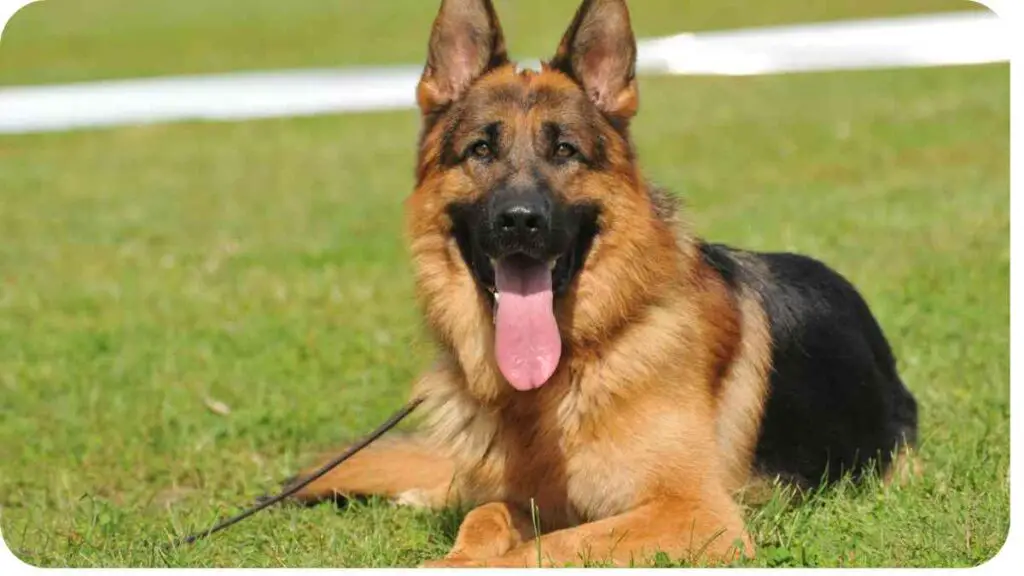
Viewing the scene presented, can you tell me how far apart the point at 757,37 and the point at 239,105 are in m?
9.10

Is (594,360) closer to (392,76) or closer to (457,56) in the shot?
(457,56)

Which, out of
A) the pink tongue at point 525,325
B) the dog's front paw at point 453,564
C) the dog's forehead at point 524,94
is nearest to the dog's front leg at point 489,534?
the dog's front paw at point 453,564

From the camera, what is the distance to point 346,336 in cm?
931

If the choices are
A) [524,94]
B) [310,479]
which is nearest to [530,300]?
[524,94]

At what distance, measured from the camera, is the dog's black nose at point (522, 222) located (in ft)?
16.7

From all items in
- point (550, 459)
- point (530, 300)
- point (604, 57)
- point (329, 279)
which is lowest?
point (329, 279)

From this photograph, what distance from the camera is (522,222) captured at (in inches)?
201

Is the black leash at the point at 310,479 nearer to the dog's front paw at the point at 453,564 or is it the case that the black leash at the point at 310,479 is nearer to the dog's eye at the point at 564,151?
the dog's front paw at the point at 453,564

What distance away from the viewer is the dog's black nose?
16.7 ft

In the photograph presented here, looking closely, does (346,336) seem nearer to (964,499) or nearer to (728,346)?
(728,346)

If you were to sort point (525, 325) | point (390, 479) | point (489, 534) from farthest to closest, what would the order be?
point (390, 479)
point (525, 325)
point (489, 534)

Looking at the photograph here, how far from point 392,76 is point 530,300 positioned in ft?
58.9

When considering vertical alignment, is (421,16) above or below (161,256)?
above

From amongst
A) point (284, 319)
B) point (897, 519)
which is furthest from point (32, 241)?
point (897, 519)
